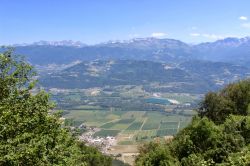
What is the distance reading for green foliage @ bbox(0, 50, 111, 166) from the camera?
1509 cm

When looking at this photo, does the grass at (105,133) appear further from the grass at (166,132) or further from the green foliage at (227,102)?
the green foliage at (227,102)

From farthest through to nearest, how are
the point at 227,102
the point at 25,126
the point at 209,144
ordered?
the point at 227,102, the point at 209,144, the point at 25,126

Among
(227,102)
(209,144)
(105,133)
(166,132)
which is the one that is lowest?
(105,133)

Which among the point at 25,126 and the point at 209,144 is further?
the point at 209,144

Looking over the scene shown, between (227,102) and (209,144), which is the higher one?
(227,102)

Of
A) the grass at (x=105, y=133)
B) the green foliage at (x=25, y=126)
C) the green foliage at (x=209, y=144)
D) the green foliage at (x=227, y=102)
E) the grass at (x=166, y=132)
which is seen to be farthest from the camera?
the grass at (x=105, y=133)

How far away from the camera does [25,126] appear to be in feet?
57.9

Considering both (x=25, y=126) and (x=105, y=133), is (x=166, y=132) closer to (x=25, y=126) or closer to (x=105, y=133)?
(x=105, y=133)

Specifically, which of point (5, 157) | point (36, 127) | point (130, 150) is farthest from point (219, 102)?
point (130, 150)

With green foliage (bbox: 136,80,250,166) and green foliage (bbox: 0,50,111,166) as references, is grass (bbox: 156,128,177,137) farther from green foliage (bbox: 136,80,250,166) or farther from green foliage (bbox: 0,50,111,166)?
green foliage (bbox: 0,50,111,166)

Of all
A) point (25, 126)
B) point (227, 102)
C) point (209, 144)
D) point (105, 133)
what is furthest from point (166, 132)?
point (25, 126)

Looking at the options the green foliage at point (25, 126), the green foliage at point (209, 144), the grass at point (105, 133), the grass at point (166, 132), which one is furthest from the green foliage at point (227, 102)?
the grass at point (105, 133)

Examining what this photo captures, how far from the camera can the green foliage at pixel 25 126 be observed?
49.5 ft

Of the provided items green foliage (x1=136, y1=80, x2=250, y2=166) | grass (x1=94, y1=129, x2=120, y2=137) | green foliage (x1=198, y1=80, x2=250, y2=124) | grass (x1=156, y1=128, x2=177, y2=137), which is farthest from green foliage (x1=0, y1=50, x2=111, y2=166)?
grass (x1=94, y1=129, x2=120, y2=137)
